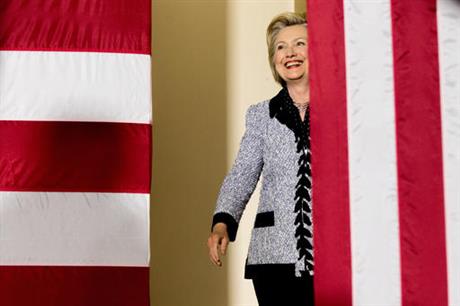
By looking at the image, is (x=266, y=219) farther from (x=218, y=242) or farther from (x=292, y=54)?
(x=292, y=54)

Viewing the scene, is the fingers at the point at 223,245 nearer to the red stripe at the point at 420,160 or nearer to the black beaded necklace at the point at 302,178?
the black beaded necklace at the point at 302,178

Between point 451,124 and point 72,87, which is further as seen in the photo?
point 72,87

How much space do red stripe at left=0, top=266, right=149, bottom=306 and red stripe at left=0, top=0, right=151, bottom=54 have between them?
0.49 m

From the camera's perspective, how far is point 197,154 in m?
2.64

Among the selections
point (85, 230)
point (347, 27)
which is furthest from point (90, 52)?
point (347, 27)

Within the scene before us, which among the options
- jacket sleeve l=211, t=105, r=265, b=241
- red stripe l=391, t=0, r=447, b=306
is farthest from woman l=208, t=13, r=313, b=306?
red stripe l=391, t=0, r=447, b=306

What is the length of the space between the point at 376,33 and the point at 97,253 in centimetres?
82

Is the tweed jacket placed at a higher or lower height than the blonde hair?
lower

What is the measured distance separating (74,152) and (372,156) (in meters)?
0.77

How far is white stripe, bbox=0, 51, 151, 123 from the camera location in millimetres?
1891

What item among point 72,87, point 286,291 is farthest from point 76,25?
point 286,291

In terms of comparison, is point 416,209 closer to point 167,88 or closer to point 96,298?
point 96,298

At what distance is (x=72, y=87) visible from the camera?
1898 mm

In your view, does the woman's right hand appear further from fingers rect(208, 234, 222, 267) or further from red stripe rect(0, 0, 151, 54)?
red stripe rect(0, 0, 151, 54)
